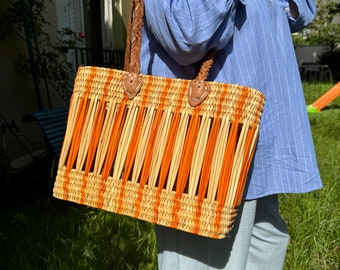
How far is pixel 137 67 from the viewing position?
50.1 inches

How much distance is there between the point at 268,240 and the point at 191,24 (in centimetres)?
95

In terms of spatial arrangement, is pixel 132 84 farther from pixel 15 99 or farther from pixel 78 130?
pixel 15 99

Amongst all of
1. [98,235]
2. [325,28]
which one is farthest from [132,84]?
[325,28]

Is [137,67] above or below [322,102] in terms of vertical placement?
above

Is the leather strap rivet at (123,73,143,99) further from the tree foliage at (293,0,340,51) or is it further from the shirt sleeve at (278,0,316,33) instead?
the tree foliage at (293,0,340,51)

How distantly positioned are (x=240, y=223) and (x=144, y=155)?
41 cm

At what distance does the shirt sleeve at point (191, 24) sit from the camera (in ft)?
3.75

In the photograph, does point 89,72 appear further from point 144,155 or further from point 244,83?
point 244,83

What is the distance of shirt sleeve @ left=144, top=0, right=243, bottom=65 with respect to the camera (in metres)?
1.14

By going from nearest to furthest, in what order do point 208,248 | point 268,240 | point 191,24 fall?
1. point 191,24
2. point 208,248
3. point 268,240

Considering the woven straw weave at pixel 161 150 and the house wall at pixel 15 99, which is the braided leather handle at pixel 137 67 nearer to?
the woven straw weave at pixel 161 150

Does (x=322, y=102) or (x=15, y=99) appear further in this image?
(x=322, y=102)

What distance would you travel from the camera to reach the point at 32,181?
3.59m

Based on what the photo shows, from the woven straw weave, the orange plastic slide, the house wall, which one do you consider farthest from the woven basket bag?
the orange plastic slide
